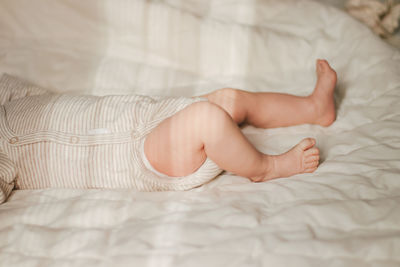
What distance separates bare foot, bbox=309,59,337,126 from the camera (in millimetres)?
889

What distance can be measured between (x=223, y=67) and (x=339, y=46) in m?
0.37

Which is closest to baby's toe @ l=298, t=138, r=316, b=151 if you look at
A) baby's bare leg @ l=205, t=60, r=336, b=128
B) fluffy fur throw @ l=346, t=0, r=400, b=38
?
baby's bare leg @ l=205, t=60, r=336, b=128

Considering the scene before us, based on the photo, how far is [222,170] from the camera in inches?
31.5

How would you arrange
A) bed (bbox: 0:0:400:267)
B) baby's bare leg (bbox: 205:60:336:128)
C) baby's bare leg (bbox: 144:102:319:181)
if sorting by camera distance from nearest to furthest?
bed (bbox: 0:0:400:267) < baby's bare leg (bbox: 144:102:319:181) < baby's bare leg (bbox: 205:60:336:128)

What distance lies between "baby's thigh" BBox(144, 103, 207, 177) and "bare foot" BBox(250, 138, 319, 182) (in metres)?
0.15

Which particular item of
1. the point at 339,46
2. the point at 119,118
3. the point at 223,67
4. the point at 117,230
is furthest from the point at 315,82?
the point at 117,230

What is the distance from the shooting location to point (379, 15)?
126 cm

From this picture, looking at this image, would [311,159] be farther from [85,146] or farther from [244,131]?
[85,146]

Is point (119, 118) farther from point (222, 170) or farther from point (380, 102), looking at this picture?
point (380, 102)

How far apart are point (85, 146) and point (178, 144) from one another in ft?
0.82

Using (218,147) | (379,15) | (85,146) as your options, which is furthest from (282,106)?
(379,15)

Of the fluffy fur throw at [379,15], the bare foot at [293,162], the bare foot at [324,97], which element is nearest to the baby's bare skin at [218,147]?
the bare foot at [293,162]

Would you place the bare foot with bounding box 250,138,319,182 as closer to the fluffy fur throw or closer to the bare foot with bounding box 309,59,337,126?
the bare foot with bounding box 309,59,337,126

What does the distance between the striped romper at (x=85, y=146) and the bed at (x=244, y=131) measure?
0.15ft
